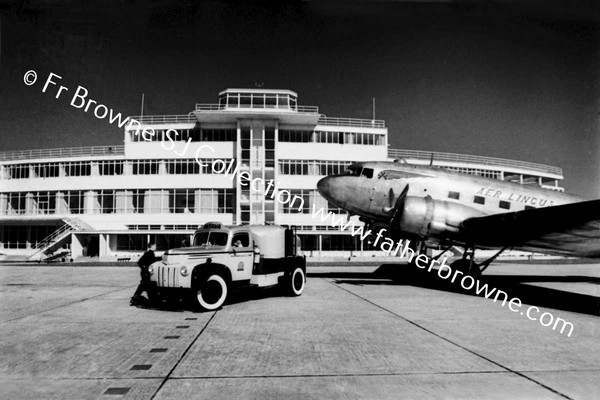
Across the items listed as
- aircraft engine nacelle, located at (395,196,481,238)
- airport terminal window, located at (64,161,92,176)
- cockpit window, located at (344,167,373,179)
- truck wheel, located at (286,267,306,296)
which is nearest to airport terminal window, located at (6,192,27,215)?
airport terminal window, located at (64,161,92,176)

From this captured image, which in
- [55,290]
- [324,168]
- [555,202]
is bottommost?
[55,290]

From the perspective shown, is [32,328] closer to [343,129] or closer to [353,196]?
[353,196]

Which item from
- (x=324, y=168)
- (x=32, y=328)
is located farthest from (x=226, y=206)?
(x=32, y=328)

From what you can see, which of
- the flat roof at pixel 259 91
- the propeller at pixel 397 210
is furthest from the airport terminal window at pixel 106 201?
the propeller at pixel 397 210

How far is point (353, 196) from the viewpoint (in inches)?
810

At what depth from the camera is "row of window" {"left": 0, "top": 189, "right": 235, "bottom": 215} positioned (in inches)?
2115

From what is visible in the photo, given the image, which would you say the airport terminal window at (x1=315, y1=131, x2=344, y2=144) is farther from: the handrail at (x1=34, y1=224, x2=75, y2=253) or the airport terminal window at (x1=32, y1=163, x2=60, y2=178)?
the airport terminal window at (x1=32, y1=163, x2=60, y2=178)

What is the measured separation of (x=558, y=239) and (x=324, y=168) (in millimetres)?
38441

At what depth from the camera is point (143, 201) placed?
179 feet

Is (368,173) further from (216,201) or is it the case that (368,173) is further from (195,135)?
(195,135)

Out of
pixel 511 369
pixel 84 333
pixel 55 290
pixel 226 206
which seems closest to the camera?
pixel 511 369

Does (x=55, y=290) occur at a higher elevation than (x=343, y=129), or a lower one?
lower

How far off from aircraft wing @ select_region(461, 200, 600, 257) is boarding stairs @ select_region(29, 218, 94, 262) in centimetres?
4724

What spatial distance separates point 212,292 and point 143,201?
44873 millimetres
